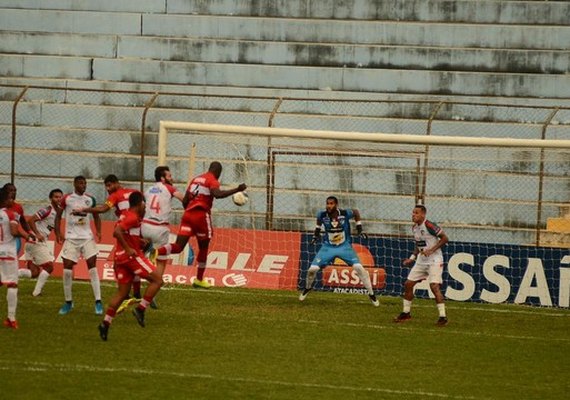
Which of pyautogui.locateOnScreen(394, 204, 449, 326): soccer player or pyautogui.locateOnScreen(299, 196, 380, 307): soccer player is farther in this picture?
pyautogui.locateOnScreen(299, 196, 380, 307): soccer player

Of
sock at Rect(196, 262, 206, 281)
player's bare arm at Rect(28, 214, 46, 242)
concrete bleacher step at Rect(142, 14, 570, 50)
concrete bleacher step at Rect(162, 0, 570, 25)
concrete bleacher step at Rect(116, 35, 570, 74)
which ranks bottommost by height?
sock at Rect(196, 262, 206, 281)

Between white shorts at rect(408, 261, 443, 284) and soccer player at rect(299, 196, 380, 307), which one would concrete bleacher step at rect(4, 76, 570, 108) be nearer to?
soccer player at rect(299, 196, 380, 307)

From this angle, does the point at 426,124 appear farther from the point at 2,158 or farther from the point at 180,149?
the point at 2,158

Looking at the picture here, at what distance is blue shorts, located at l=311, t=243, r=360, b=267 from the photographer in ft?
71.5

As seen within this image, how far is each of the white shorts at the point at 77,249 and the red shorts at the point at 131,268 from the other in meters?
3.03

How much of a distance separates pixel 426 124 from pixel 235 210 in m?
4.78

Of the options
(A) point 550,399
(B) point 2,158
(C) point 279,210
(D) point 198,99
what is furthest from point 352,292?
(A) point 550,399

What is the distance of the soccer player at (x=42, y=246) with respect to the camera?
69.3ft

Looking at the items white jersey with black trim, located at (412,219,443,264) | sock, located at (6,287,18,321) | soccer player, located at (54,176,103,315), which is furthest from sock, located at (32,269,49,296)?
white jersey with black trim, located at (412,219,443,264)

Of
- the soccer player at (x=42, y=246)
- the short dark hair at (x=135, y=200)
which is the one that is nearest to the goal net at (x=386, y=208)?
the soccer player at (x=42, y=246)

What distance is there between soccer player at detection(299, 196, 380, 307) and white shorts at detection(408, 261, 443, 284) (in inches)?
87.9

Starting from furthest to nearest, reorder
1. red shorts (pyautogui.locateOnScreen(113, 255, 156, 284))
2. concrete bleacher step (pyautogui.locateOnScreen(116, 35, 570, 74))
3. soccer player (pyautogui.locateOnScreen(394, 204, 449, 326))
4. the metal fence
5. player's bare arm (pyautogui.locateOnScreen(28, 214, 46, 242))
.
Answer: concrete bleacher step (pyautogui.locateOnScreen(116, 35, 570, 74)) → the metal fence → player's bare arm (pyautogui.locateOnScreen(28, 214, 46, 242)) → soccer player (pyautogui.locateOnScreen(394, 204, 449, 326)) → red shorts (pyautogui.locateOnScreen(113, 255, 156, 284))

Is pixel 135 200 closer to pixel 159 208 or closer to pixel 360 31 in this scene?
pixel 159 208

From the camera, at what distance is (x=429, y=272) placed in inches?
763
